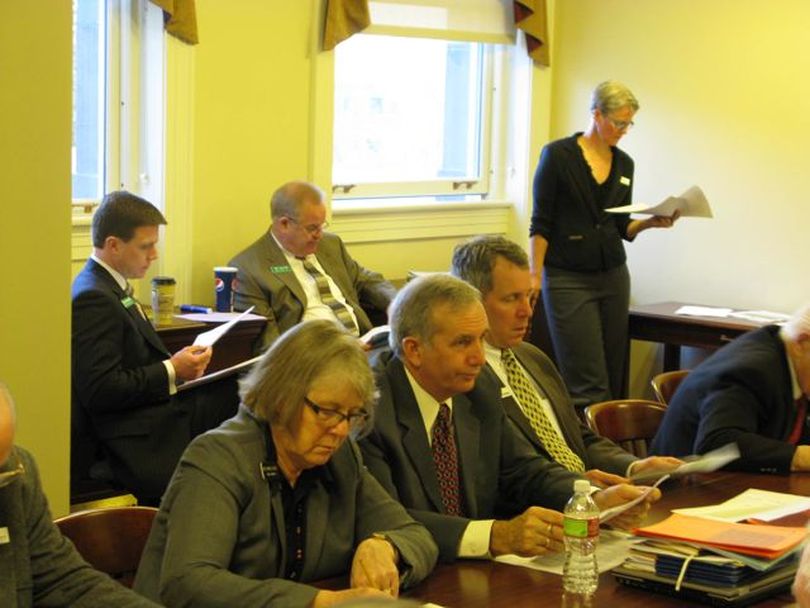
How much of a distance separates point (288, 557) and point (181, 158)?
3.38m

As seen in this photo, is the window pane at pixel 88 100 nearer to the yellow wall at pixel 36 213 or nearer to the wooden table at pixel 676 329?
the yellow wall at pixel 36 213

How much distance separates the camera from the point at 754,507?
122 inches

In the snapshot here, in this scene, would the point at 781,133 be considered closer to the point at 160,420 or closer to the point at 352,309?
the point at 352,309

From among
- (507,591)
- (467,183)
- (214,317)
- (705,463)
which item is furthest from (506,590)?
(467,183)

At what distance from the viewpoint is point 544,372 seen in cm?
375

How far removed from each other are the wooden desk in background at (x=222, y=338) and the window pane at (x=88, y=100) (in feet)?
2.60

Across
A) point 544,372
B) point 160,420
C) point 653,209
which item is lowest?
point 160,420

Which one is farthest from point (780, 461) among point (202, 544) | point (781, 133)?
point (781, 133)

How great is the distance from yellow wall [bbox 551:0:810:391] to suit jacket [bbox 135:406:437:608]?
4438 mm

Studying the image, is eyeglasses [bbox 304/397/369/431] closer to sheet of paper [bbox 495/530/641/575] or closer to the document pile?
sheet of paper [bbox 495/530/641/575]

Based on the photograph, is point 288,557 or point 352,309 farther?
point 352,309

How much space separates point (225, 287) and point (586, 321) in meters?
1.83

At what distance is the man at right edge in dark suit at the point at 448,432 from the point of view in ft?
9.76

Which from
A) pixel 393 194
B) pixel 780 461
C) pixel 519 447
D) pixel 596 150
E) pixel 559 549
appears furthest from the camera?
pixel 393 194
